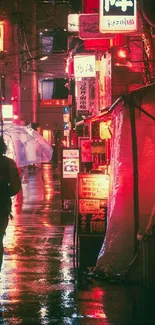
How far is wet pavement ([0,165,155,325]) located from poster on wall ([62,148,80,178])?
6555mm

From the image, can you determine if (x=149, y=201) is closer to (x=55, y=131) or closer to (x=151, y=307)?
(x=151, y=307)

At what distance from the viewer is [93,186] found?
11.3m

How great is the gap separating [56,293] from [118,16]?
797cm

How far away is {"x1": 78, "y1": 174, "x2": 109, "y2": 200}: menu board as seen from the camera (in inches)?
444

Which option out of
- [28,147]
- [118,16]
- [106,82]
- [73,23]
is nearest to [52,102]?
[73,23]

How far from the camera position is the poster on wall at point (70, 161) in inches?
834

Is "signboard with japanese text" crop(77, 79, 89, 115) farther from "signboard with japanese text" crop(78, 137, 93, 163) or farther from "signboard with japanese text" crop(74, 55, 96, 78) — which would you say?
"signboard with japanese text" crop(74, 55, 96, 78)

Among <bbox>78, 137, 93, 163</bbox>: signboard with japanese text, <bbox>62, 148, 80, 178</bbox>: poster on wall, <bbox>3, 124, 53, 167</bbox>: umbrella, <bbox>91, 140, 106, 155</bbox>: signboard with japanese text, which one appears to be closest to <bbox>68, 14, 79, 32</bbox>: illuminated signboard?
<bbox>3, 124, 53, 167</bbox>: umbrella

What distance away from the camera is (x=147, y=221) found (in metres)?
9.30

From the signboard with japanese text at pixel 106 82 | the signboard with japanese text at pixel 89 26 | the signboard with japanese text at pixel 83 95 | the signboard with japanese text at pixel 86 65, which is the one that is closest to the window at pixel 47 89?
the signboard with japanese text at pixel 83 95

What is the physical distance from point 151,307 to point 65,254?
4.72m

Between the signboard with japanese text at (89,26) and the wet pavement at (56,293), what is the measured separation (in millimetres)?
6248

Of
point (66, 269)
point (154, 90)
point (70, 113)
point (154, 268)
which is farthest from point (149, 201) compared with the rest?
point (70, 113)

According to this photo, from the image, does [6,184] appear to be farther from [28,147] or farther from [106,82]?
[28,147]
